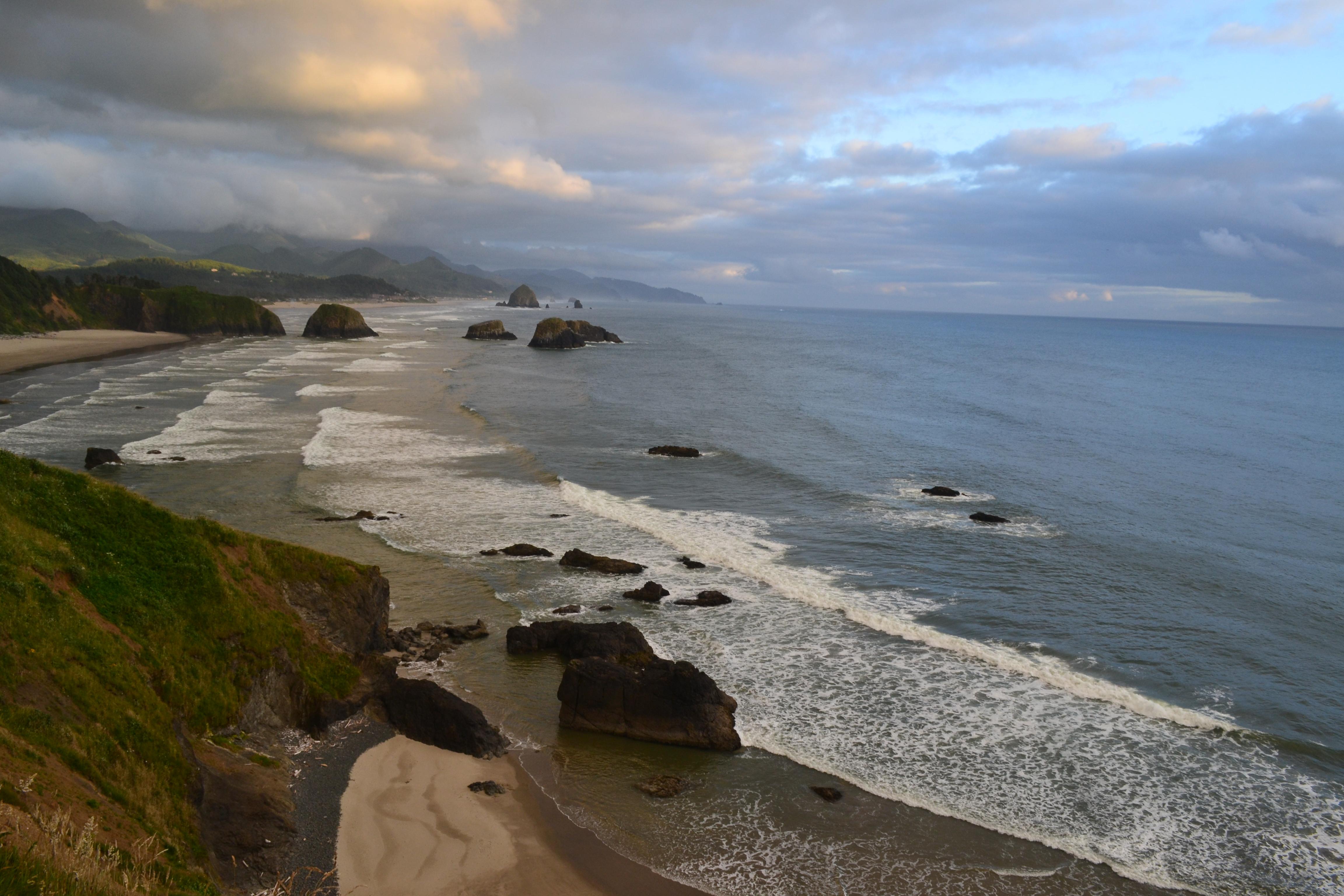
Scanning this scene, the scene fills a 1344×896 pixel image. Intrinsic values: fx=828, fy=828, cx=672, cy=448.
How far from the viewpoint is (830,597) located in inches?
1009

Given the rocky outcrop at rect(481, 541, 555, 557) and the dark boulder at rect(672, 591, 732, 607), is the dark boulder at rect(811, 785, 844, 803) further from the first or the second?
the rocky outcrop at rect(481, 541, 555, 557)

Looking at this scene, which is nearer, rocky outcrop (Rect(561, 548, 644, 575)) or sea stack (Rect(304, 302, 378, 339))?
rocky outcrop (Rect(561, 548, 644, 575))

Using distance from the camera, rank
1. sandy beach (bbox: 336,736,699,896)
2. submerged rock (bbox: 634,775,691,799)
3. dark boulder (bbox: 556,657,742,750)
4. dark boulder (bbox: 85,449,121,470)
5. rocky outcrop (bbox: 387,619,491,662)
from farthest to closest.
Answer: dark boulder (bbox: 85,449,121,470)
rocky outcrop (bbox: 387,619,491,662)
dark boulder (bbox: 556,657,742,750)
submerged rock (bbox: 634,775,691,799)
sandy beach (bbox: 336,736,699,896)

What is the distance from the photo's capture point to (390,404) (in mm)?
61312

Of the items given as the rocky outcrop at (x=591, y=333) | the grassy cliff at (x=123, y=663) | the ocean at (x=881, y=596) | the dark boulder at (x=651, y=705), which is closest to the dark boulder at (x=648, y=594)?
the ocean at (x=881, y=596)

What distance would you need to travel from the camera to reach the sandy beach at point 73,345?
82.8 metres

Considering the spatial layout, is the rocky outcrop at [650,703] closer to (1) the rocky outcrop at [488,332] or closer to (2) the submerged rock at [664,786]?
(2) the submerged rock at [664,786]

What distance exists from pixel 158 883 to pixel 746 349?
13627 cm

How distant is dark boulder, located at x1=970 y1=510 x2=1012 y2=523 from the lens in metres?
34.7

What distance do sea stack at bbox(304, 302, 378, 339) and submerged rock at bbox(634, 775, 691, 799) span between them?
123m

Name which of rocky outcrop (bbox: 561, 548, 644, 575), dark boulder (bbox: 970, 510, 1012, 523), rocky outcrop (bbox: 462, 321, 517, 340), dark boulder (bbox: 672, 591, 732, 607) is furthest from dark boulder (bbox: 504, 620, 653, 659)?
rocky outcrop (bbox: 462, 321, 517, 340)

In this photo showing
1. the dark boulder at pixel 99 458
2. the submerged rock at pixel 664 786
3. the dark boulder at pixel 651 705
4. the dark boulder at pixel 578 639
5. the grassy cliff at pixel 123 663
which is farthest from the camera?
the dark boulder at pixel 99 458

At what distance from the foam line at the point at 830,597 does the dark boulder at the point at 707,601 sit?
7.09 feet

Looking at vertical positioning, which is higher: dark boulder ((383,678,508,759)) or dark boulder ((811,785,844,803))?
dark boulder ((383,678,508,759))
